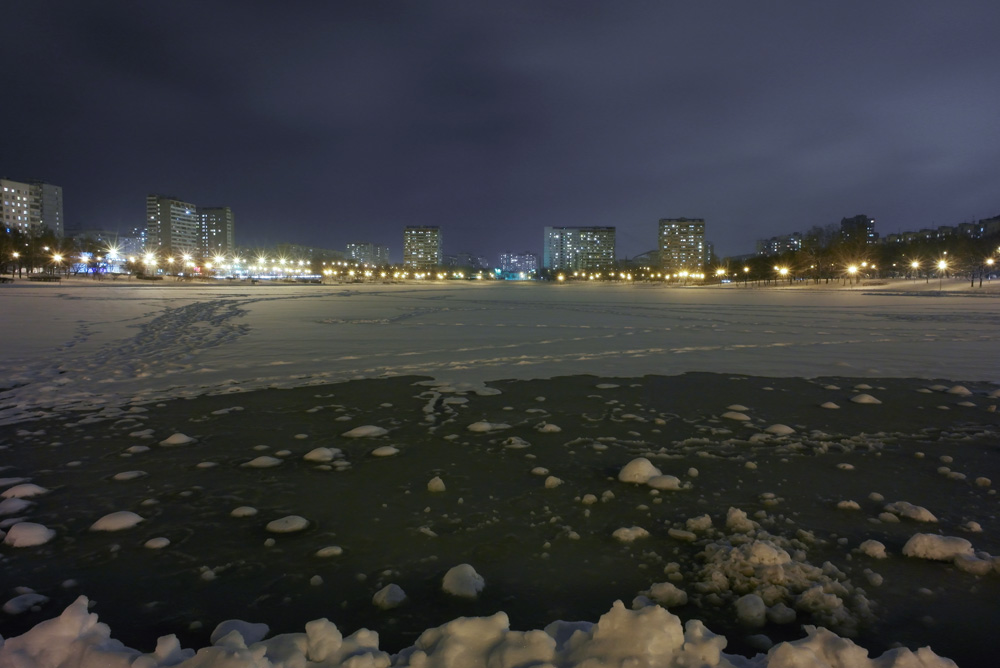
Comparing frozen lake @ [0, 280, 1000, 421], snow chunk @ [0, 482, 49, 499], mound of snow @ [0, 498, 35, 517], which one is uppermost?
frozen lake @ [0, 280, 1000, 421]

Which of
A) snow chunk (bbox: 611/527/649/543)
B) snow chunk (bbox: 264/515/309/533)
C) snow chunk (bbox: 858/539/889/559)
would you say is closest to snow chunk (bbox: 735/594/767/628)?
snow chunk (bbox: 611/527/649/543)

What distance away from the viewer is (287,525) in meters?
3.45

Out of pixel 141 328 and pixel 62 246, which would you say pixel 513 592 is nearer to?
pixel 141 328

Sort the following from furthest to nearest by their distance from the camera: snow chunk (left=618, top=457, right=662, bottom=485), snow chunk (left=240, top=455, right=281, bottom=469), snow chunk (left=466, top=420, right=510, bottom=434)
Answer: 1. snow chunk (left=466, top=420, right=510, bottom=434)
2. snow chunk (left=240, top=455, right=281, bottom=469)
3. snow chunk (left=618, top=457, right=662, bottom=485)

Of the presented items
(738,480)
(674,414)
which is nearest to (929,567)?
(738,480)

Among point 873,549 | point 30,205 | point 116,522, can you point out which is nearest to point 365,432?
point 116,522

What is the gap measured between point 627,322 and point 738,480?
14.7 metres

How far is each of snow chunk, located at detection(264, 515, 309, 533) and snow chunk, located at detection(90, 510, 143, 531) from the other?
809mm

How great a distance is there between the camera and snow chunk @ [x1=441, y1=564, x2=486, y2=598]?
108 inches

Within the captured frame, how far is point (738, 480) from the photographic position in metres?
4.19

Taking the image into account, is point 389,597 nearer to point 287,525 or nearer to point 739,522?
point 287,525

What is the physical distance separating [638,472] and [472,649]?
2.28m

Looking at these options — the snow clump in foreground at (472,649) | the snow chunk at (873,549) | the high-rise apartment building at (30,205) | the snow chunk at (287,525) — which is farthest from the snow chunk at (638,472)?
the high-rise apartment building at (30,205)

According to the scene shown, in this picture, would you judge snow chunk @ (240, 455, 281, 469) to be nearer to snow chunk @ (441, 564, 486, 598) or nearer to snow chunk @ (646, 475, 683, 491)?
snow chunk @ (441, 564, 486, 598)
